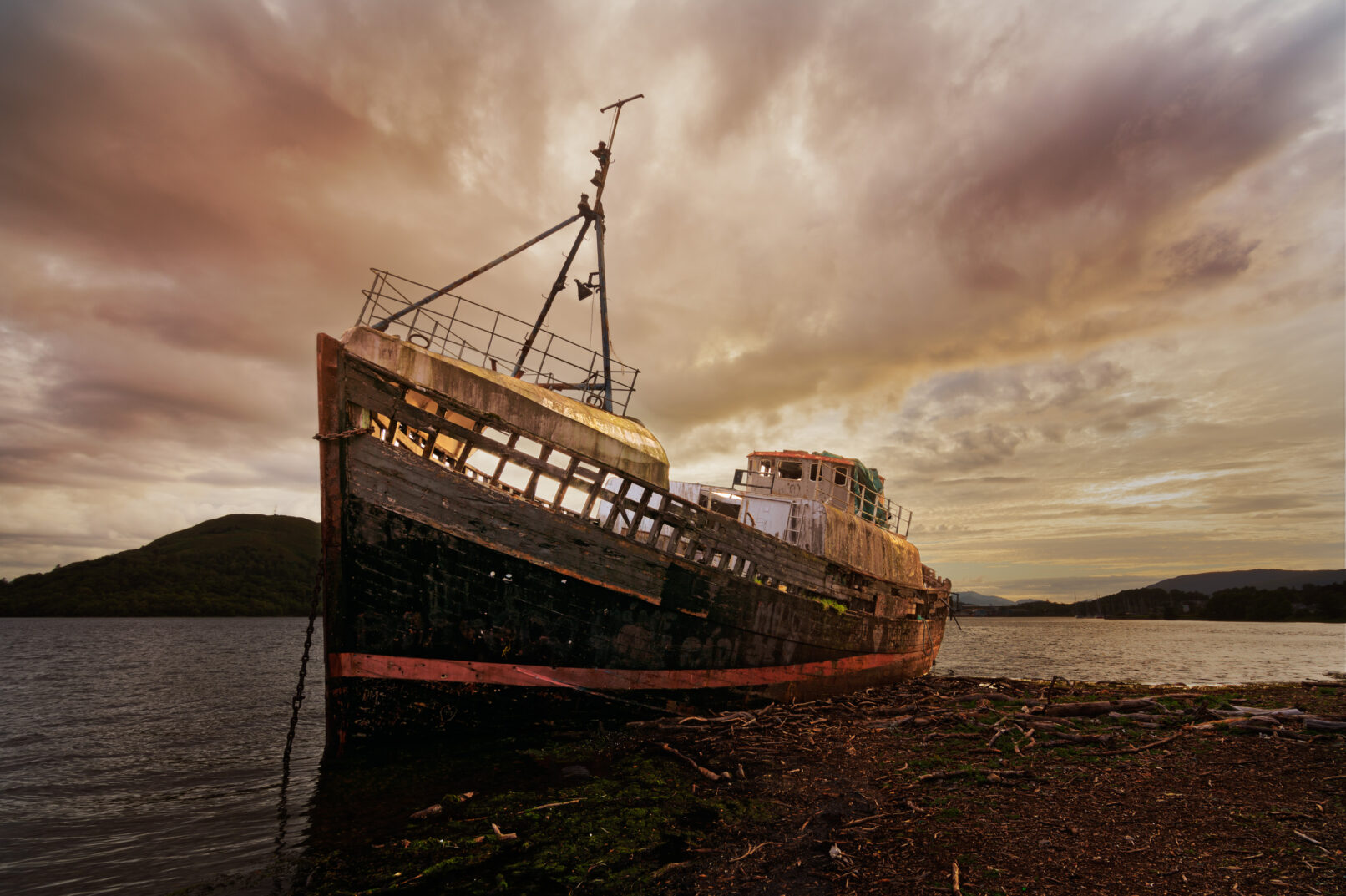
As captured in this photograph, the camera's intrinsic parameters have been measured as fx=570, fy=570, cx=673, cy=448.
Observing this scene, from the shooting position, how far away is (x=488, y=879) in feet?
17.2

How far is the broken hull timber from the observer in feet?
27.3

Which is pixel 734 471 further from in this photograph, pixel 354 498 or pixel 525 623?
pixel 354 498

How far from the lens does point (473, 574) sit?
8.70 metres

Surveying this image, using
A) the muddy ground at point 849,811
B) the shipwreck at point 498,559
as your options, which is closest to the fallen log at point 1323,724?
the muddy ground at point 849,811

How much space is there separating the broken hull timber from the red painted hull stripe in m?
0.02

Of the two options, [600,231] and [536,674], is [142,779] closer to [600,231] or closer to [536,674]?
[536,674]

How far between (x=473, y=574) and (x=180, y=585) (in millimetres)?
133848

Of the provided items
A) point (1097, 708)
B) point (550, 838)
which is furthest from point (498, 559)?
point (1097, 708)

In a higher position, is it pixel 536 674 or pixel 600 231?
pixel 600 231

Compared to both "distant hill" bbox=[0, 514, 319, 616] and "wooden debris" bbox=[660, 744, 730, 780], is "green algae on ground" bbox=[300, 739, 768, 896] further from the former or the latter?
"distant hill" bbox=[0, 514, 319, 616]

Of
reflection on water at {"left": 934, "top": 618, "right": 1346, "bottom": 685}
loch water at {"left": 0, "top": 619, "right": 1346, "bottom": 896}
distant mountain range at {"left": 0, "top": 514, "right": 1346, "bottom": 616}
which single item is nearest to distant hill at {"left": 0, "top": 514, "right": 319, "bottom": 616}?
distant mountain range at {"left": 0, "top": 514, "right": 1346, "bottom": 616}

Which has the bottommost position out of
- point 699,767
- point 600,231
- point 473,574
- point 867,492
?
point 699,767

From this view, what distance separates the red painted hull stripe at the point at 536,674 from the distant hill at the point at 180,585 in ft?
317

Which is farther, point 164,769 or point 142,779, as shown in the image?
point 164,769
